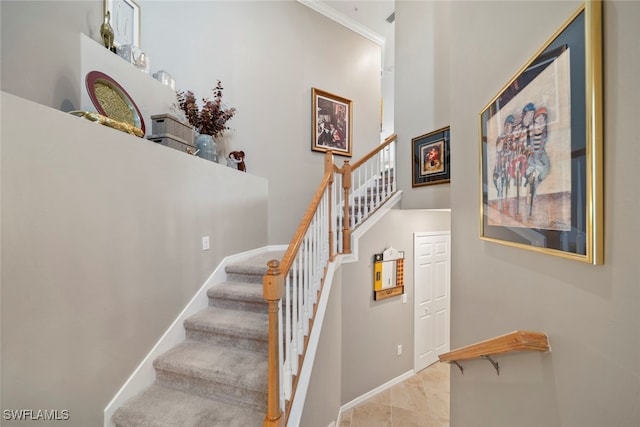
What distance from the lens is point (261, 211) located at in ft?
10.6

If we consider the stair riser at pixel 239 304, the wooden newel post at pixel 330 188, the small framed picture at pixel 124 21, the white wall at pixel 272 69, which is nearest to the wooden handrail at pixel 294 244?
the wooden newel post at pixel 330 188

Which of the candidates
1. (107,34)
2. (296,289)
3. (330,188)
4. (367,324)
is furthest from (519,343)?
(107,34)

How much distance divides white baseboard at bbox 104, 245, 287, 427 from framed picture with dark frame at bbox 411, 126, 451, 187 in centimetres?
233

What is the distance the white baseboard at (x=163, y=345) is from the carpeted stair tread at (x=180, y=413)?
4 cm

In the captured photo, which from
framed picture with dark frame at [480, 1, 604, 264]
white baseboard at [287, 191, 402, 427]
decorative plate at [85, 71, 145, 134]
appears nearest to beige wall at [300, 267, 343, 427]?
white baseboard at [287, 191, 402, 427]

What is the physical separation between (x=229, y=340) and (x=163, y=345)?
451 mm

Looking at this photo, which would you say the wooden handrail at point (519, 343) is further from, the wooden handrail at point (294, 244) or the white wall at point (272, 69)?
the white wall at point (272, 69)

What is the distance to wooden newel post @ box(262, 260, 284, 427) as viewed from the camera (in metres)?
1.21

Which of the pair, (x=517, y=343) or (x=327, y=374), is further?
(x=327, y=374)

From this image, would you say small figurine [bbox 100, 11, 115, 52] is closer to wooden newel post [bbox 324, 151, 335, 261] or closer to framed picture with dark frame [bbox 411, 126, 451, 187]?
wooden newel post [bbox 324, 151, 335, 261]

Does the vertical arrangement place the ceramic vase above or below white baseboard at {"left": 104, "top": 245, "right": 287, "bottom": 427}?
above

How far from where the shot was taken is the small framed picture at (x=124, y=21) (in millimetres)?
2172

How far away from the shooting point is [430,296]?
375cm

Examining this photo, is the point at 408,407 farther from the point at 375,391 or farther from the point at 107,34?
the point at 107,34
